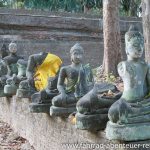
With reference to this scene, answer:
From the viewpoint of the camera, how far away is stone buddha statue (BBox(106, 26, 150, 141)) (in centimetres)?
310

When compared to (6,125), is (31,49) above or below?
above

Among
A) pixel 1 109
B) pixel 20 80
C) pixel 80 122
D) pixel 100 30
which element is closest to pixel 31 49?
pixel 100 30

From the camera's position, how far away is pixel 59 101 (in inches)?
169

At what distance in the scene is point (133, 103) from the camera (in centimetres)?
331

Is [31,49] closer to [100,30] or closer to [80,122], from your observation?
[100,30]

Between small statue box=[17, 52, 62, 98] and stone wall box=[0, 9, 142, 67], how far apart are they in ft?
20.5

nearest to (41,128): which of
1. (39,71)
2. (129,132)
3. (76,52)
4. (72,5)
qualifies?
(39,71)

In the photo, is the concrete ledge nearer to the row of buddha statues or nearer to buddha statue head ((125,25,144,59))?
the row of buddha statues

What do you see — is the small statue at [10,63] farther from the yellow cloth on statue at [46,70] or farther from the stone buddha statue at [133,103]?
the stone buddha statue at [133,103]

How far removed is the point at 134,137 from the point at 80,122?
0.62 metres

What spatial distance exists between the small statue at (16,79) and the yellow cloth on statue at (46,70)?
2.59 feet

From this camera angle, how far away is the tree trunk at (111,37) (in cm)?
949

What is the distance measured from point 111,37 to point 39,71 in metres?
4.28

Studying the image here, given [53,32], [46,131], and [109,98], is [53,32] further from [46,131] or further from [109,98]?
[109,98]
